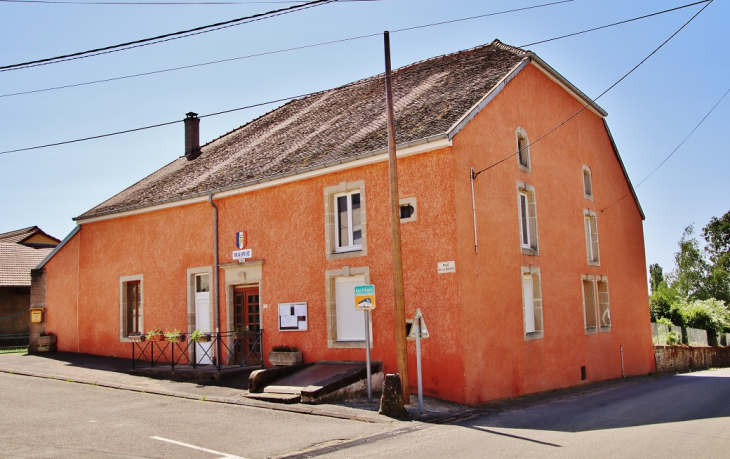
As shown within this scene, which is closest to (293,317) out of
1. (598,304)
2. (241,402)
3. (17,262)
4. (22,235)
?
(241,402)

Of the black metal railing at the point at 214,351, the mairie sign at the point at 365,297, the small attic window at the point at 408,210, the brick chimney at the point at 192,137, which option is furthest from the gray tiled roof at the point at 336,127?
the black metal railing at the point at 214,351

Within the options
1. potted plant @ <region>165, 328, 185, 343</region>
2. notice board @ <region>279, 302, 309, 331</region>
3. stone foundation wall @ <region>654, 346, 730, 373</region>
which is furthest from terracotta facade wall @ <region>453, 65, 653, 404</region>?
potted plant @ <region>165, 328, 185, 343</region>

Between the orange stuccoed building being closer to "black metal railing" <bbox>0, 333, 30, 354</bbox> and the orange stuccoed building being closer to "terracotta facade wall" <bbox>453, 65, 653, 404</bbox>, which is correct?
"terracotta facade wall" <bbox>453, 65, 653, 404</bbox>

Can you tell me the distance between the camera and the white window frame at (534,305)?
15555 mm

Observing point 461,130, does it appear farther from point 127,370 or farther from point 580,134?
point 127,370

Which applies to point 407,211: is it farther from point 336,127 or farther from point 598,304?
point 598,304

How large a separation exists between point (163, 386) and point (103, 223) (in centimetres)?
799

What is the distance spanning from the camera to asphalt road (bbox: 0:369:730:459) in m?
8.38

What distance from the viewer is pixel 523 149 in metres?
16.7

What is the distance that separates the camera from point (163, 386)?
14438mm

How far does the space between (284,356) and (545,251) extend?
Answer: 7.06 m

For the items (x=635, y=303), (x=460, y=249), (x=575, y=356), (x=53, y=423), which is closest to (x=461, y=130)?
(x=460, y=249)

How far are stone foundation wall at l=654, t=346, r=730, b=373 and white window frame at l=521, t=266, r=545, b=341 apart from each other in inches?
445

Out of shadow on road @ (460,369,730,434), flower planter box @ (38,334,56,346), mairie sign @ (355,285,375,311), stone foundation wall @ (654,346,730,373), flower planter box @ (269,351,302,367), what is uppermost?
mairie sign @ (355,285,375,311)
